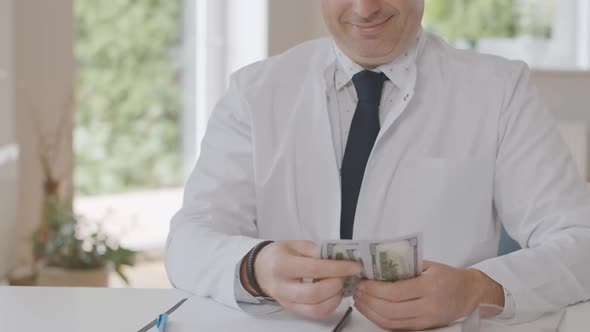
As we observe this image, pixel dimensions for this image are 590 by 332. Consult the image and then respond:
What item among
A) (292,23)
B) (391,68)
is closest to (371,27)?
(391,68)

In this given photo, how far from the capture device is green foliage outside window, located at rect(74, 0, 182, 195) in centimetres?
572

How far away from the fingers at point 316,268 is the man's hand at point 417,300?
0.15ft

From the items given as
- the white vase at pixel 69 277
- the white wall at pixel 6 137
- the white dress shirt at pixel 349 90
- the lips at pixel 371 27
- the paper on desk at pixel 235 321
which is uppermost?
the lips at pixel 371 27

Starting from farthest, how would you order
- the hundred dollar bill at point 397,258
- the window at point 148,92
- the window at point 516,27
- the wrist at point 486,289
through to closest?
the window at point 148,92 → the window at point 516,27 → the wrist at point 486,289 → the hundred dollar bill at point 397,258

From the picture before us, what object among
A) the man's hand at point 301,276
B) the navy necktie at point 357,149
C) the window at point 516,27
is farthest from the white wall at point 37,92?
the man's hand at point 301,276

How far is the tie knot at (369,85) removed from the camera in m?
1.93

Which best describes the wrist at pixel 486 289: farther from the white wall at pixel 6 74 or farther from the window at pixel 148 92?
the window at pixel 148 92

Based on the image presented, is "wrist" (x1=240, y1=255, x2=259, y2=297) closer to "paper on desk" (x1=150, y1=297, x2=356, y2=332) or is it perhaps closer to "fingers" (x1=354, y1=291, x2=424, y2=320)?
"paper on desk" (x1=150, y1=297, x2=356, y2=332)

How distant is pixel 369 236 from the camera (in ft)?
6.27

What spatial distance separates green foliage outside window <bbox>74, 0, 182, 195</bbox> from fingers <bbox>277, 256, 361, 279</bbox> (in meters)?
4.37

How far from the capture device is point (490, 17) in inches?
218

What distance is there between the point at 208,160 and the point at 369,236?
0.35 meters

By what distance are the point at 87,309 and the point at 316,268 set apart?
0.37 meters

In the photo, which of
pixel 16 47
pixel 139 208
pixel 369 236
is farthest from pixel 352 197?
pixel 139 208
